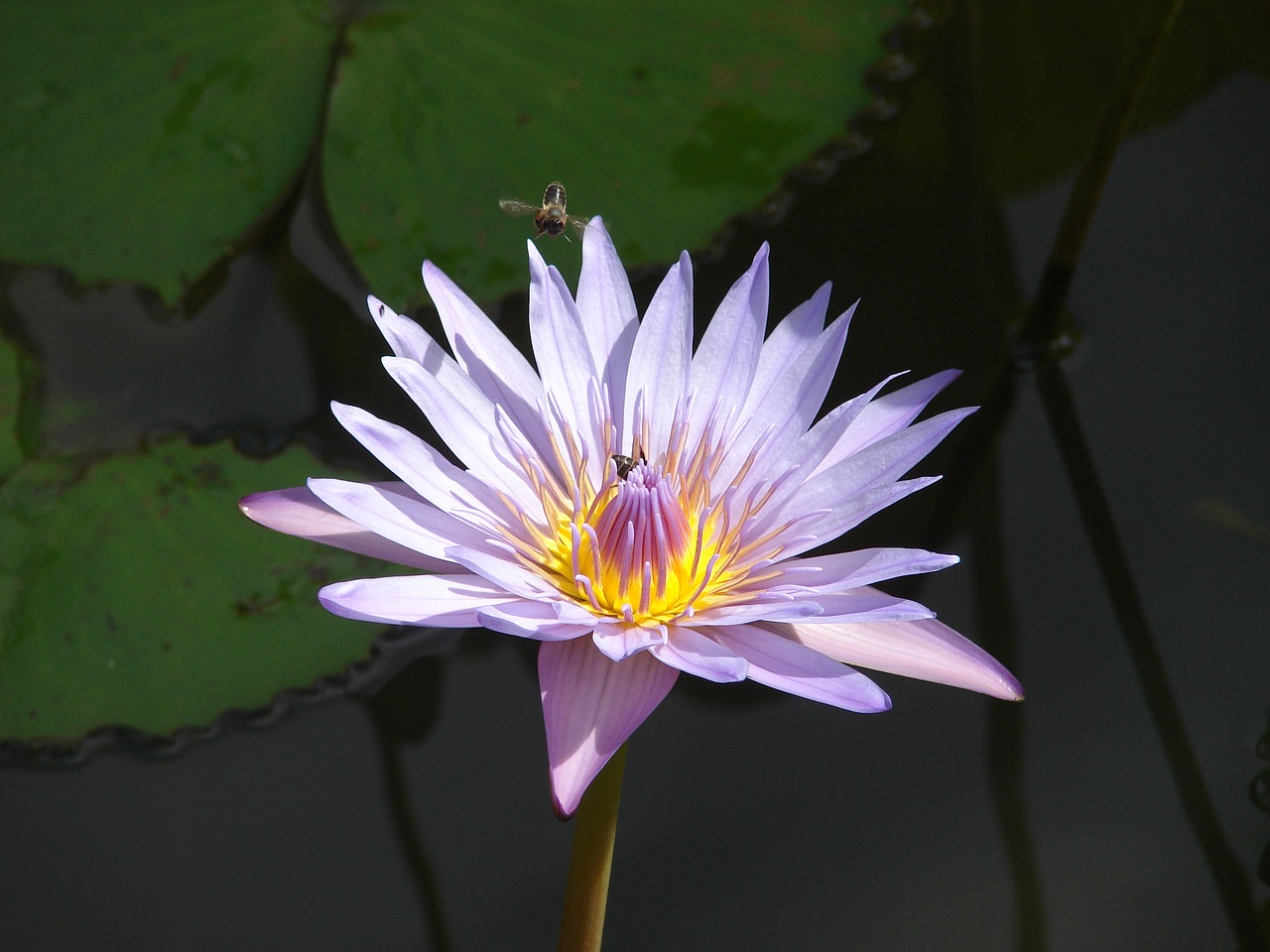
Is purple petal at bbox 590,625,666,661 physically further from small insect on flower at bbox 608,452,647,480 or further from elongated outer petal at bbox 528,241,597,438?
elongated outer petal at bbox 528,241,597,438

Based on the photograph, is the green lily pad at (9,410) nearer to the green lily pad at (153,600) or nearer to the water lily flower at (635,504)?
the green lily pad at (153,600)

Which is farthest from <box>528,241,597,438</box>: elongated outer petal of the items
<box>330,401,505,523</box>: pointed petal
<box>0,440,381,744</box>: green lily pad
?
<box>0,440,381,744</box>: green lily pad

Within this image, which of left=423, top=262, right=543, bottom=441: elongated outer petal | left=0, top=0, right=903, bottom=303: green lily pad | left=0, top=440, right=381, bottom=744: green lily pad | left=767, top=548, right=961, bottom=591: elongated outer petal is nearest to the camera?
left=767, top=548, right=961, bottom=591: elongated outer petal

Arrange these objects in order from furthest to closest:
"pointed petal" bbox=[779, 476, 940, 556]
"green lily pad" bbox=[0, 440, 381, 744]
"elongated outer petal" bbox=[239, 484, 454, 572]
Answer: "green lily pad" bbox=[0, 440, 381, 744] < "elongated outer petal" bbox=[239, 484, 454, 572] < "pointed petal" bbox=[779, 476, 940, 556]

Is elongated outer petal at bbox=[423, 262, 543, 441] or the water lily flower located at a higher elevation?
elongated outer petal at bbox=[423, 262, 543, 441]

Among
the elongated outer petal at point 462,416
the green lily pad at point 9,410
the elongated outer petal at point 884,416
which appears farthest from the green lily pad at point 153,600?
the elongated outer petal at point 884,416

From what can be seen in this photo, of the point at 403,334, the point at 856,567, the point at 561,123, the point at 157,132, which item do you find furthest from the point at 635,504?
the point at 157,132
